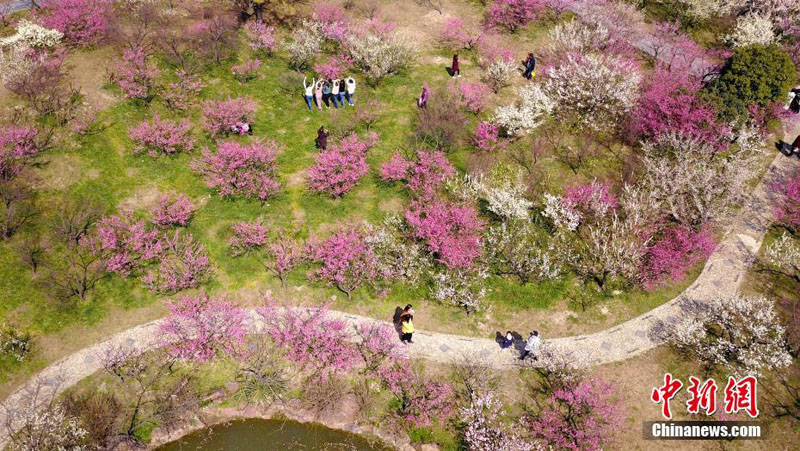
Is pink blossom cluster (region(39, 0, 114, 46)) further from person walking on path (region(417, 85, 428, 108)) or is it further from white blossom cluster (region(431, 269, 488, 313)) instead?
white blossom cluster (region(431, 269, 488, 313))

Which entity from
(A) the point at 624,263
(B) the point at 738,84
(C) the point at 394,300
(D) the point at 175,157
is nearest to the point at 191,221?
(D) the point at 175,157

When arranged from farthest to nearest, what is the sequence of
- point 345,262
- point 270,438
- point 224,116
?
point 224,116 → point 345,262 → point 270,438

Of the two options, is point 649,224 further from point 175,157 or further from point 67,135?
point 67,135

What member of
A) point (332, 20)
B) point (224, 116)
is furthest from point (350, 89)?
point (332, 20)

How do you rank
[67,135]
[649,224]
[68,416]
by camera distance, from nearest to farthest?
[68,416]
[649,224]
[67,135]

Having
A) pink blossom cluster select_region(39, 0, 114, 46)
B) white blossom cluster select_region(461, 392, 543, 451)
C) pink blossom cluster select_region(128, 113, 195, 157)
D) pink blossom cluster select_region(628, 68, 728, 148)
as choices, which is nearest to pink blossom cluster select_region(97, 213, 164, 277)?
pink blossom cluster select_region(128, 113, 195, 157)

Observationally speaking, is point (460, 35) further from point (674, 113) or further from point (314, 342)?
point (314, 342)
